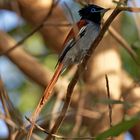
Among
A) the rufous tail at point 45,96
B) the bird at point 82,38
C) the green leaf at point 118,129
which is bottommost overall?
the bird at point 82,38

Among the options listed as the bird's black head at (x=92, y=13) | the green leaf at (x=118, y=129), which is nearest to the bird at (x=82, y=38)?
the bird's black head at (x=92, y=13)

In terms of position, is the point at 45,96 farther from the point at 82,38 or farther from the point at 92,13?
the point at 92,13

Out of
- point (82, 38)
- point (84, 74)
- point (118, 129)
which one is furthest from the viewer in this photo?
point (84, 74)

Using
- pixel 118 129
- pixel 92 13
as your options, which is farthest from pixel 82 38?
pixel 118 129

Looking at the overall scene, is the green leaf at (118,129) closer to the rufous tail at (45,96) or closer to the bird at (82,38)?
the rufous tail at (45,96)

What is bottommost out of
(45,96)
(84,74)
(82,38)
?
(84,74)

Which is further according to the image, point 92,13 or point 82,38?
point 92,13

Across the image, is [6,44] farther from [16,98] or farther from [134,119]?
[134,119]

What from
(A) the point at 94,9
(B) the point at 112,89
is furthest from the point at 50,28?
(A) the point at 94,9
